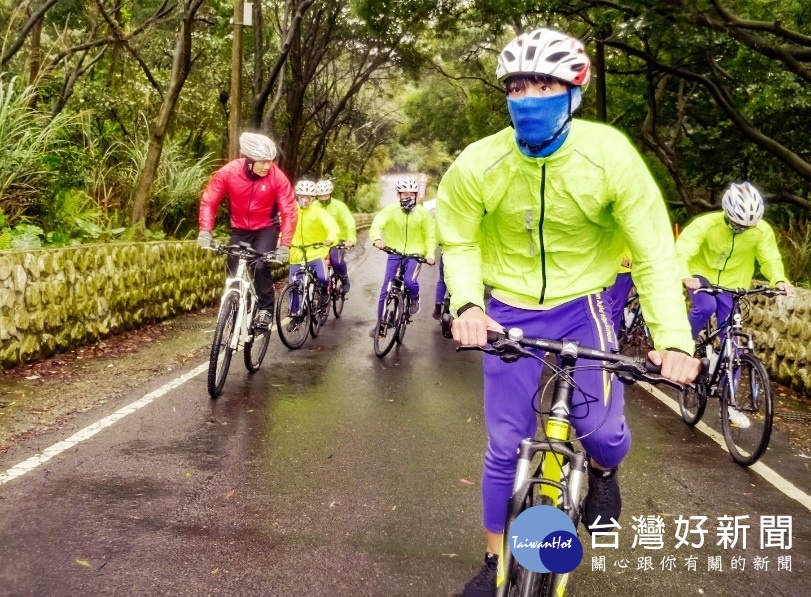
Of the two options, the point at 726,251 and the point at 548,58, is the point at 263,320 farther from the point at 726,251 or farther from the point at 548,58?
the point at 548,58

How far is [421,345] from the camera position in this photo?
10.8 m

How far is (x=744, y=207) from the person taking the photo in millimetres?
6539

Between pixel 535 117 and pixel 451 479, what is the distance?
3.07m

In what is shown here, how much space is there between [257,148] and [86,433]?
3193mm

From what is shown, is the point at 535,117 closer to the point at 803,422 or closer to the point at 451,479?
the point at 451,479

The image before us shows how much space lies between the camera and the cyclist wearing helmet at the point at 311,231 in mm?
10586

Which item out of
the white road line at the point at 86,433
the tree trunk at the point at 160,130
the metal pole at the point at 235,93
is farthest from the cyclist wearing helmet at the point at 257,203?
the metal pole at the point at 235,93

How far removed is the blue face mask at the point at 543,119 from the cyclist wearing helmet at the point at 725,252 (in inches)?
161

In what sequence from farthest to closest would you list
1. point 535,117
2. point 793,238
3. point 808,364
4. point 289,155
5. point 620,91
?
point 289,155 → point 620,91 → point 793,238 → point 808,364 → point 535,117

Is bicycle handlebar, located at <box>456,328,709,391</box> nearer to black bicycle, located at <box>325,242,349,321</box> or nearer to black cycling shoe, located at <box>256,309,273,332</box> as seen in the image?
black cycling shoe, located at <box>256,309,273,332</box>

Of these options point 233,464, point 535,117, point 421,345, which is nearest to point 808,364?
point 421,345

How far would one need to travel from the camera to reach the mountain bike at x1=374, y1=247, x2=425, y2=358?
970 cm

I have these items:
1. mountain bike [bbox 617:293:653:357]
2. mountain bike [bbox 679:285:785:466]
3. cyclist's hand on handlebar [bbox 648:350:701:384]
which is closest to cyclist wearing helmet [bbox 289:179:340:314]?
mountain bike [bbox 617:293:653:357]

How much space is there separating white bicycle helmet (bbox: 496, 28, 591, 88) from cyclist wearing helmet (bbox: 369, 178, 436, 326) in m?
7.31
